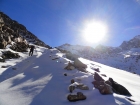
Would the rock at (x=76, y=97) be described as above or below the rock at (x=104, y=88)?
below

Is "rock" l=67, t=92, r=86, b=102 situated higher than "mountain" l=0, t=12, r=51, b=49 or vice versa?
"mountain" l=0, t=12, r=51, b=49

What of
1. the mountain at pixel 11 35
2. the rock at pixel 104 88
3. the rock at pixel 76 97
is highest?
the mountain at pixel 11 35

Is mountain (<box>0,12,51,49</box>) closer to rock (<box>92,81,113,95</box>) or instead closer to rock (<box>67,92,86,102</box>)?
rock (<box>67,92,86,102</box>)

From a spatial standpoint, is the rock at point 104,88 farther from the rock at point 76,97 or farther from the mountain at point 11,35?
the mountain at point 11,35

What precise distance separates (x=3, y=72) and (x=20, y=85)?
4.93m

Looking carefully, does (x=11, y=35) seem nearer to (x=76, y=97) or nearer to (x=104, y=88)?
(x=76, y=97)

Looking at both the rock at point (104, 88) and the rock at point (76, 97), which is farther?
the rock at point (104, 88)

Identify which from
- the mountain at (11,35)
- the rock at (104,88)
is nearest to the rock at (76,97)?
the rock at (104,88)

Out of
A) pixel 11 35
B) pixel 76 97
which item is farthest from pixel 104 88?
pixel 11 35

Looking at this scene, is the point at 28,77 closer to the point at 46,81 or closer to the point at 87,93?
the point at 46,81

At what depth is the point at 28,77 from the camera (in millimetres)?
15570

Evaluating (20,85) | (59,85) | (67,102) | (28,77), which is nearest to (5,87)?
(20,85)

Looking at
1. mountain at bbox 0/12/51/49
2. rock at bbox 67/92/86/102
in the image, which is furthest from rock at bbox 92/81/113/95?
mountain at bbox 0/12/51/49

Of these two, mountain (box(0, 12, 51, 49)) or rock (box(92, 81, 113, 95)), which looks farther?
mountain (box(0, 12, 51, 49))
